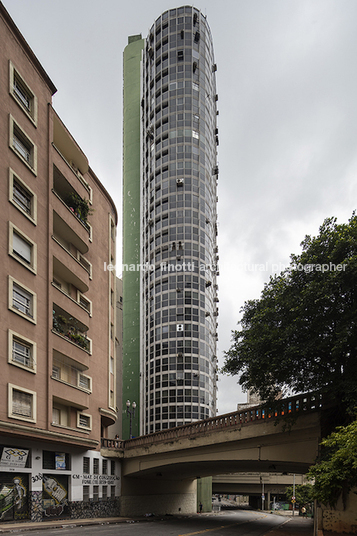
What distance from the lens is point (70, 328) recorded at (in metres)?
37.5

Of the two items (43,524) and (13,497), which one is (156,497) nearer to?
(43,524)

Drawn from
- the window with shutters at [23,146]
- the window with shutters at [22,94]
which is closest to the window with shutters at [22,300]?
the window with shutters at [23,146]

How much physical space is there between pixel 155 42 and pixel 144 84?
8.85 meters

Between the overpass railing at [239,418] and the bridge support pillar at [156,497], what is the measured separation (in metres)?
4.56

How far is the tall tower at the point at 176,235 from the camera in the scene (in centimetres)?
7494

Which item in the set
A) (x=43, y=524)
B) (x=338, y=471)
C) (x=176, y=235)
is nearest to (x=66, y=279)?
(x=43, y=524)

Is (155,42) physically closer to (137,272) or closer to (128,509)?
(137,272)

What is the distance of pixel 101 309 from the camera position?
142ft

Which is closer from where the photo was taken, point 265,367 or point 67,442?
point 265,367

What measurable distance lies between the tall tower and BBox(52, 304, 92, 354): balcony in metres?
37.1

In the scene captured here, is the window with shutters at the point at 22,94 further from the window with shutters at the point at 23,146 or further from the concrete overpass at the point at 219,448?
the concrete overpass at the point at 219,448

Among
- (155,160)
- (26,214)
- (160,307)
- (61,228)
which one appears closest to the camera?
(26,214)

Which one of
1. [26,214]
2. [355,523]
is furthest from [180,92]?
[355,523]

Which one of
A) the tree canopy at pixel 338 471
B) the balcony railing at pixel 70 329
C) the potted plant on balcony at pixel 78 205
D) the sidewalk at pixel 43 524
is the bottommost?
the sidewalk at pixel 43 524
